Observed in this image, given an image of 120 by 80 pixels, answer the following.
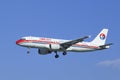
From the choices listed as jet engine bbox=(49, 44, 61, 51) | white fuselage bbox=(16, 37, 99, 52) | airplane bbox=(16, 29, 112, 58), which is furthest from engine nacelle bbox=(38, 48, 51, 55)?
white fuselage bbox=(16, 37, 99, 52)

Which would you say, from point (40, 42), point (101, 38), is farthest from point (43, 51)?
point (101, 38)

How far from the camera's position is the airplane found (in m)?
128

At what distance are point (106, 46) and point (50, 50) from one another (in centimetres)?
1819

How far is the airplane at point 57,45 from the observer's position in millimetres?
127688

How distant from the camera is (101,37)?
503ft

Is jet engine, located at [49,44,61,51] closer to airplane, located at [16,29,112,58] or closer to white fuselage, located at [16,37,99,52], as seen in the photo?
airplane, located at [16,29,112,58]

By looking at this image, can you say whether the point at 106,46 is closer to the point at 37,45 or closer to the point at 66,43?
the point at 66,43

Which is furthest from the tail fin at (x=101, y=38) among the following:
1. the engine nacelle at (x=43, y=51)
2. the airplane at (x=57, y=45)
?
the engine nacelle at (x=43, y=51)

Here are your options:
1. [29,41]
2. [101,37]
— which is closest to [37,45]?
[29,41]

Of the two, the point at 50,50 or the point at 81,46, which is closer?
the point at 50,50

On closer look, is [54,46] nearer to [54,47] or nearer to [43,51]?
[54,47]

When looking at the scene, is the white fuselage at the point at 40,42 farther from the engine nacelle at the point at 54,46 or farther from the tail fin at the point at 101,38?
the tail fin at the point at 101,38

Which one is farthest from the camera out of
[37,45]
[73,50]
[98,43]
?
[98,43]

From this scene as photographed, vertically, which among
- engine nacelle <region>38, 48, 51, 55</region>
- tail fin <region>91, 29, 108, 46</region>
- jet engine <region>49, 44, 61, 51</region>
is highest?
tail fin <region>91, 29, 108, 46</region>
